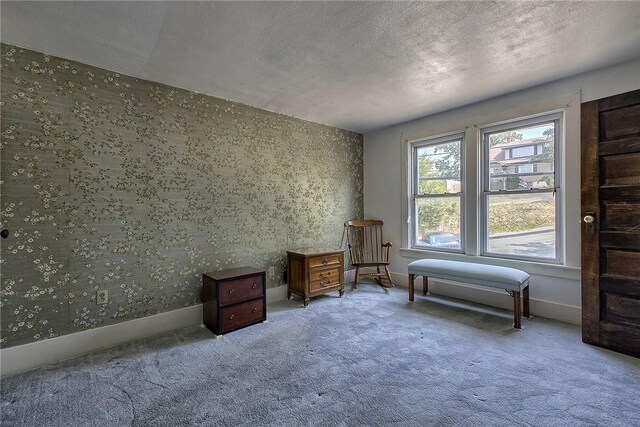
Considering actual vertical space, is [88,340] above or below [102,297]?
below

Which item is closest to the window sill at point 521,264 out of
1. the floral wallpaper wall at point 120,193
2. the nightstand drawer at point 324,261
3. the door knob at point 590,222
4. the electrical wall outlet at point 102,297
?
the door knob at point 590,222

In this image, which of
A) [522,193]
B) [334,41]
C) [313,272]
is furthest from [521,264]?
[334,41]

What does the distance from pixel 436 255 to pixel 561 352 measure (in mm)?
1753

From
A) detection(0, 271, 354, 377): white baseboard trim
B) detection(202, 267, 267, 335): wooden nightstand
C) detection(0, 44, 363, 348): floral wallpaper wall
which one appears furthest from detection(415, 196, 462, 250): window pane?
detection(0, 271, 354, 377): white baseboard trim

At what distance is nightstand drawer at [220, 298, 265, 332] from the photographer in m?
2.64

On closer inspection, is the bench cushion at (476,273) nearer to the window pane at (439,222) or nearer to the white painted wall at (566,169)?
the white painted wall at (566,169)

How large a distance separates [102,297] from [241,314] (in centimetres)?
117

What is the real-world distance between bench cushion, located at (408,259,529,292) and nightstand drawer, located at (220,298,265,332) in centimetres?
185

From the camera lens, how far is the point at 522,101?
10.1 ft

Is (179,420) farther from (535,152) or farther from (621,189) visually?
(535,152)

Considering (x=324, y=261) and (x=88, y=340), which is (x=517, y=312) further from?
(x=88, y=340)

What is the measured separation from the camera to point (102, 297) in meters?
2.42

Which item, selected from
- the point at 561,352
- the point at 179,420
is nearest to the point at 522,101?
the point at 561,352

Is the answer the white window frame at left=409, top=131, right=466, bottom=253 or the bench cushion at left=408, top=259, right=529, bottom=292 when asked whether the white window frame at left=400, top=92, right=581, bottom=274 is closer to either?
the white window frame at left=409, top=131, right=466, bottom=253
